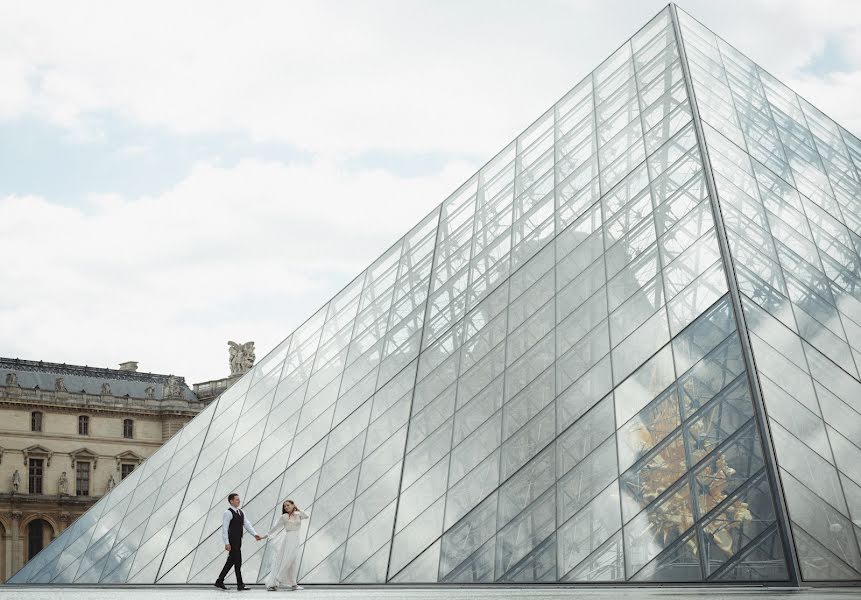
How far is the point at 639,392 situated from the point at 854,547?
11.4ft

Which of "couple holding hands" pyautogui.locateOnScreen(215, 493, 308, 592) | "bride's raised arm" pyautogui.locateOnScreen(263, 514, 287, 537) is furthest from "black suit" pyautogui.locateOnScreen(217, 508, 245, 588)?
"bride's raised arm" pyautogui.locateOnScreen(263, 514, 287, 537)

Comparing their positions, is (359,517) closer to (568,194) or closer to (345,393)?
(345,393)

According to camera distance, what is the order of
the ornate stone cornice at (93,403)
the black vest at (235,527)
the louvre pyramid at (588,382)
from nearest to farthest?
1. the louvre pyramid at (588,382)
2. the black vest at (235,527)
3. the ornate stone cornice at (93,403)

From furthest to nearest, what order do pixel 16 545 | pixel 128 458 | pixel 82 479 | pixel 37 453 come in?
pixel 128 458
pixel 82 479
pixel 37 453
pixel 16 545

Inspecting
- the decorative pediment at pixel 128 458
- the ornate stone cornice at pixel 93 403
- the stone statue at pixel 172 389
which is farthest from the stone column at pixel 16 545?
the stone statue at pixel 172 389

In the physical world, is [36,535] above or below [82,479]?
below

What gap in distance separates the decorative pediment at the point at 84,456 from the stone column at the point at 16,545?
5069mm

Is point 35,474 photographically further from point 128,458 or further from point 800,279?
point 800,279

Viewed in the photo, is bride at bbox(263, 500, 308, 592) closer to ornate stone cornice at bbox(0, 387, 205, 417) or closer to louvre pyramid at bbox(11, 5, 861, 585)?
louvre pyramid at bbox(11, 5, 861, 585)

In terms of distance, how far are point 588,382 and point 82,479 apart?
64.1 meters

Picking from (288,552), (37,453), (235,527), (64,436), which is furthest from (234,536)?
(64,436)

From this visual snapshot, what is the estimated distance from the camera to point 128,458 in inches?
2985

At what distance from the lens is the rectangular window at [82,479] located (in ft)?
242

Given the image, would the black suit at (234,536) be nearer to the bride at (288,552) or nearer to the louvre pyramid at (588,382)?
the bride at (288,552)
